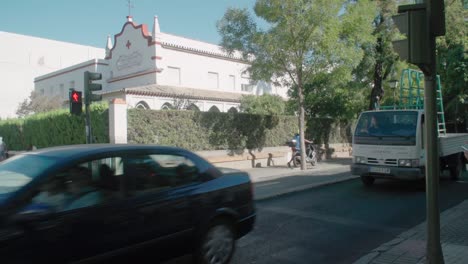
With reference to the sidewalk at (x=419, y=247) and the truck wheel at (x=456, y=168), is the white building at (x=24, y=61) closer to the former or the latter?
the truck wheel at (x=456, y=168)

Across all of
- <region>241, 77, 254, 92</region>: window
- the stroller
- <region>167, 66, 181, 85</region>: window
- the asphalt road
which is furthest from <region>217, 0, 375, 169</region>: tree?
<region>241, 77, 254, 92</region>: window

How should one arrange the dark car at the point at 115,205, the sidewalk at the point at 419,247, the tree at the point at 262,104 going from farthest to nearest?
the tree at the point at 262,104
the sidewalk at the point at 419,247
the dark car at the point at 115,205

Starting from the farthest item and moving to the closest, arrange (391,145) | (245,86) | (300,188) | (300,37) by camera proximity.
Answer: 1. (245,86)
2. (300,37)
3. (300,188)
4. (391,145)

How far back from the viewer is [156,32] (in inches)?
1120

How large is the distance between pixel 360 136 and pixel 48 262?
30.0ft

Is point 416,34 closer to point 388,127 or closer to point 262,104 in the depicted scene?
point 388,127

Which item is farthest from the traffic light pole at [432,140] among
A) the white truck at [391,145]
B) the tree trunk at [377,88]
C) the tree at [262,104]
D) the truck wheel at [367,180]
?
the tree at [262,104]

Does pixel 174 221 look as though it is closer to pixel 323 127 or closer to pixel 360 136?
pixel 360 136

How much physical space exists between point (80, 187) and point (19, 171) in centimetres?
62

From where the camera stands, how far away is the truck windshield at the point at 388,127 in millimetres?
10102

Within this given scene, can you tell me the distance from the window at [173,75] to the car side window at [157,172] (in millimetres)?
24912

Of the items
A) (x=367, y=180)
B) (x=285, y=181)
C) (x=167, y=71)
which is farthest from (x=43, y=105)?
(x=367, y=180)

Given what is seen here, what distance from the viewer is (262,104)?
28094 millimetres

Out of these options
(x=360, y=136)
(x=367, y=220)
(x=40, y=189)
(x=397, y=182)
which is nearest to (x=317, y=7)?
(x=360, y=136)
